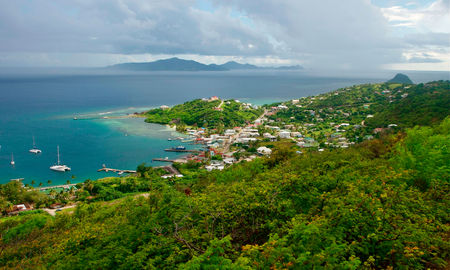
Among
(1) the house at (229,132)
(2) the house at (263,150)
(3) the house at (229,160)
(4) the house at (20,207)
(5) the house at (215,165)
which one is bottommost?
(4) the house at (20,207)

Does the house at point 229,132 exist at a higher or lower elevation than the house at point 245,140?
higher

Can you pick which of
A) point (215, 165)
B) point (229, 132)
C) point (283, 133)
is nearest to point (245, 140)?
point (229, 132)

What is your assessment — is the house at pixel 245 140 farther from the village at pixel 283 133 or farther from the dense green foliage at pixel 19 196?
the dense green foliage at pixel 19 196

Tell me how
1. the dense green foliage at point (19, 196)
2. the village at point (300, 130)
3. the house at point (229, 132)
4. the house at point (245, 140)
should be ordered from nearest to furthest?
the dense green foliage at point (19, 196), the village at point (300, 130), the house at point (245, 140), the house at point (229, 132)

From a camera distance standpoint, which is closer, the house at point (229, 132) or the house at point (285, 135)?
the house at point (285, 135)

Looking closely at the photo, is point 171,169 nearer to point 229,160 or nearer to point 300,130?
point 229,160

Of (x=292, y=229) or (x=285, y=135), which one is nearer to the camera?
(x=292, y=229)

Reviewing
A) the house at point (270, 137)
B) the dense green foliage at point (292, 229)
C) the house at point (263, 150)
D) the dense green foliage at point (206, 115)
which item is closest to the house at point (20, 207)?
the dense green foliage at point (292, 229)
